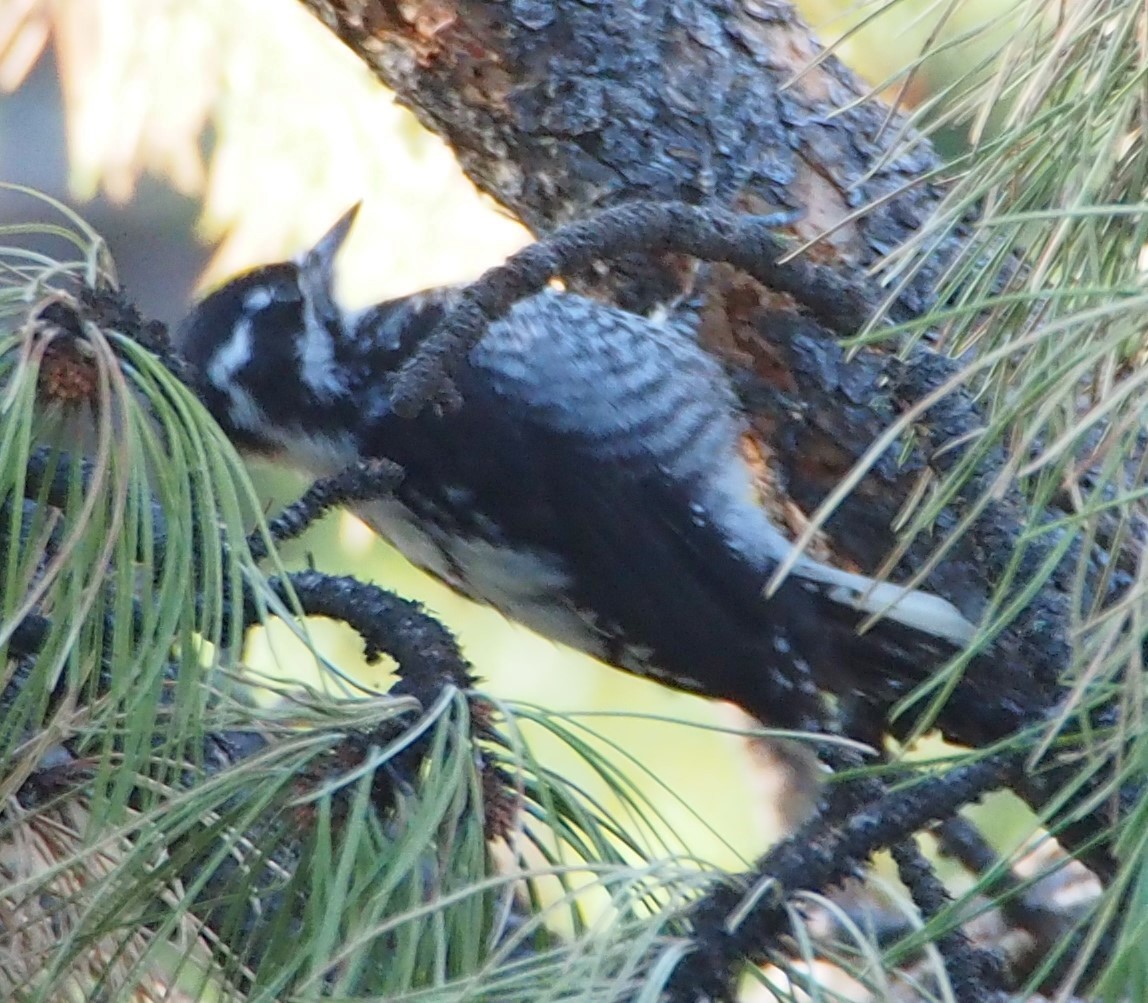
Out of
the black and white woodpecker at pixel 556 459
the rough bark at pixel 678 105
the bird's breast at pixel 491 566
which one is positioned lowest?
the bird's breast at pixel 491 566

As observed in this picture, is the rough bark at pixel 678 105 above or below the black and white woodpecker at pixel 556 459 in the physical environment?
above

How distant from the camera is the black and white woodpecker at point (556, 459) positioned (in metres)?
1.29

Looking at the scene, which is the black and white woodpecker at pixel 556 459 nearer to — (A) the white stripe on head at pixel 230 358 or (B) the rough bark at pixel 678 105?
(A) the white stripe on head at pixel 230 358

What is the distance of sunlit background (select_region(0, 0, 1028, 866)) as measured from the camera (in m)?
1.59

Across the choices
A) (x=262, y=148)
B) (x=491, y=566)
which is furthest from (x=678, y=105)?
(x=262, y=148)

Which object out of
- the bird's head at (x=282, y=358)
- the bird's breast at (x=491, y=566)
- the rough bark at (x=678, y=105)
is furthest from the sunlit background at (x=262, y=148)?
the rough bark at (x=678, y=105)

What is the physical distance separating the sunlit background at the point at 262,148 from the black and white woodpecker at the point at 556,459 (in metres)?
0.14

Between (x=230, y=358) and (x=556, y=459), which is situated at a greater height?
(x=556, y=459)

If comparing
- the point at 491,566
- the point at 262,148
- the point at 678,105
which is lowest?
the point at 491,566

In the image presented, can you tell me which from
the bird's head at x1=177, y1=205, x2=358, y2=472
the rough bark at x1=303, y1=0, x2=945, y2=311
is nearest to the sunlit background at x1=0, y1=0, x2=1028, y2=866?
the bird's head at x1=177, y1=205, x2=358, y2=472

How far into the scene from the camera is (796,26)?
3.76 feet

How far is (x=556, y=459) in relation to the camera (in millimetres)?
1349

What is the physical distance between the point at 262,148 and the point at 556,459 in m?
0.62

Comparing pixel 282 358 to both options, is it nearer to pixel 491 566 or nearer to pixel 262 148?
pixel 491 566
